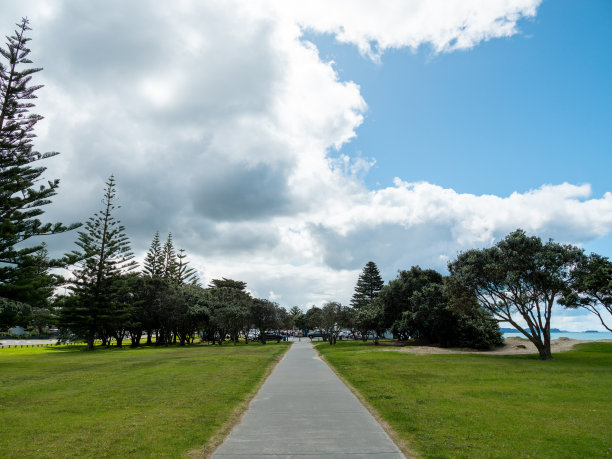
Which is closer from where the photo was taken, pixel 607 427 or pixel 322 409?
pixel 607 427

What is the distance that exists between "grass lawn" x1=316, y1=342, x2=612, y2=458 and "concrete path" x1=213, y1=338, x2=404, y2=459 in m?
0.62

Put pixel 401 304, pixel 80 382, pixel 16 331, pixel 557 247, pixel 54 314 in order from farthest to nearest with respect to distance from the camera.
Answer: pixel 16 331, pixel 54 314, pixel 401 304, pixel 557 247, pixel 80 382

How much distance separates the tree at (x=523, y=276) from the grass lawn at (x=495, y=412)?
29.6 ft

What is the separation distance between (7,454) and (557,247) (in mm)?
26910

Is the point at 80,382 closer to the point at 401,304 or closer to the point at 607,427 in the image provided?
the point at 607,427

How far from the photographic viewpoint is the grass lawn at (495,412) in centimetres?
611

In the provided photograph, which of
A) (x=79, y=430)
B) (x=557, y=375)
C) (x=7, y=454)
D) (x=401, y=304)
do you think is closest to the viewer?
(x=7, y=454)

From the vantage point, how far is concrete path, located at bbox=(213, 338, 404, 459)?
18.7 ft

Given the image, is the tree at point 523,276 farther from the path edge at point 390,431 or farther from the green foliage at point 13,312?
the green foliage at point 13,312

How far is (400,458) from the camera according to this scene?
5414 mm

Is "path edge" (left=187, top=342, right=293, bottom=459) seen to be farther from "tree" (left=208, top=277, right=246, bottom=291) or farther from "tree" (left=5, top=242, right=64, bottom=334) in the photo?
"tree" (left=208, top=277, right=246, bottom=291)

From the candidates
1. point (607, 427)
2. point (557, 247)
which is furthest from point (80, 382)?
point (557, 247)

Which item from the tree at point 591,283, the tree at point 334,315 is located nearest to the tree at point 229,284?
the tree at point 334,315

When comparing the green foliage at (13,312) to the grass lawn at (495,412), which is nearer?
the grass lawn at (495,412)
